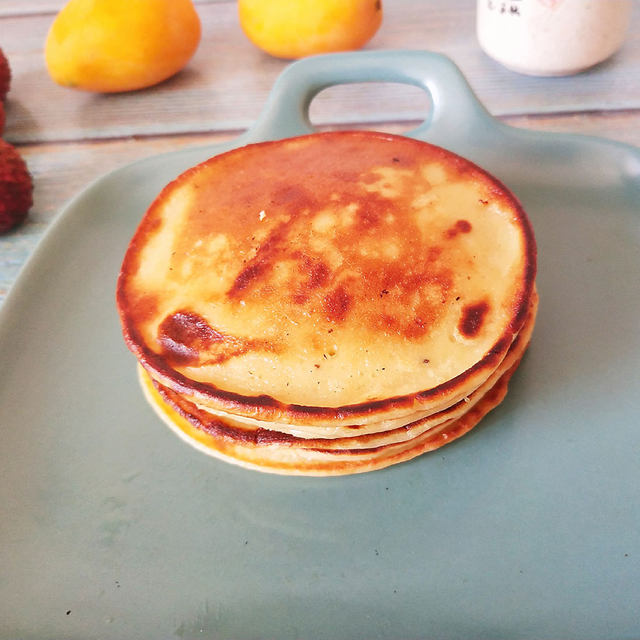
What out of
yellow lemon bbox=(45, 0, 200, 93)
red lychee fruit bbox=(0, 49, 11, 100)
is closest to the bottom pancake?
yellow lemon bbox=(45, 0, 200, 93)

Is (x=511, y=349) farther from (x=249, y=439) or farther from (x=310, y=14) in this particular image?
(x=310, y=14)

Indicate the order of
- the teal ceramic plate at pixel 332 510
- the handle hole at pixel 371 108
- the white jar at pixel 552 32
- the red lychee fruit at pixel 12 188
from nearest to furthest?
the teal ceramic plate at pixel 332 510, the red lychee fruit at pixel 12 188, the white jar at pixel 552 32, the handle hole at pixel 371 108

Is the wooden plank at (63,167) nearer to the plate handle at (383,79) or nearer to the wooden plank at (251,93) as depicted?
the wooden plank at (251,93)

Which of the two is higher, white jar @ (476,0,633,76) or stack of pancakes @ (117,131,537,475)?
white jar @ (476,0,633,76)

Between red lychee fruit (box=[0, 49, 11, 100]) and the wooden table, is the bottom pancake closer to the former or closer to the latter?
the wooden table

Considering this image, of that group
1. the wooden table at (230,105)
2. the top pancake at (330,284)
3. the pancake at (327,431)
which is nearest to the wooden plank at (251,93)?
the wooden table at (230,105)

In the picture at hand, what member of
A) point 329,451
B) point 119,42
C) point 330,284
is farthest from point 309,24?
point 329,451
